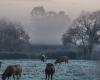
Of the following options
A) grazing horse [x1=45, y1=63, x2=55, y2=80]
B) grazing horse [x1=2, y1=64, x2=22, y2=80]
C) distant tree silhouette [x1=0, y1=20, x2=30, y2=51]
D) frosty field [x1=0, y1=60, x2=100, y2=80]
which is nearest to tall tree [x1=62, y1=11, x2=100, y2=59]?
frosty field [x1=0, y1=60, x2=100, y2=80]

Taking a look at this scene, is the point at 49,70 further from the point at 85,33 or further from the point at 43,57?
the point at 85,33

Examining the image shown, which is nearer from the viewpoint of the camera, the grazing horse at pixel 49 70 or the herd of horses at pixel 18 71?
the herd of horses at pixel 18 71

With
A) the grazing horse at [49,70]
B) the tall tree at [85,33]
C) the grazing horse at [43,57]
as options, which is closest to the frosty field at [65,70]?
the grazing horse at [49,70]

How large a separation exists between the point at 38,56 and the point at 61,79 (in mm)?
993

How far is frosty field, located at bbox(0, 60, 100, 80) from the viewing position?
40.6 feet

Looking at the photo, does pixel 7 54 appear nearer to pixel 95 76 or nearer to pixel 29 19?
pixel 29 19

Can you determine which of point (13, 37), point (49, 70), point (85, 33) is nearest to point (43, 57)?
point (49, 70)

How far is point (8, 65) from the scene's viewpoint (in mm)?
12898

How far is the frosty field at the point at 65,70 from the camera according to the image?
12.4 m

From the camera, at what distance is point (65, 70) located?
13438mm

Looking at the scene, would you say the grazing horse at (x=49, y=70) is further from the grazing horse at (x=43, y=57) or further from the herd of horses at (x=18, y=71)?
the grazing horse at (x=43, y=57)

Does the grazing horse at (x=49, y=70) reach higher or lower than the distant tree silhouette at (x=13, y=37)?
lower

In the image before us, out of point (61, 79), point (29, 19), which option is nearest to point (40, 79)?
point (61, 79)

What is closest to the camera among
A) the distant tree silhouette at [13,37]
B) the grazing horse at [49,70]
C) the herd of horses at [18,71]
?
the distant tree silhouette at [13,37]
